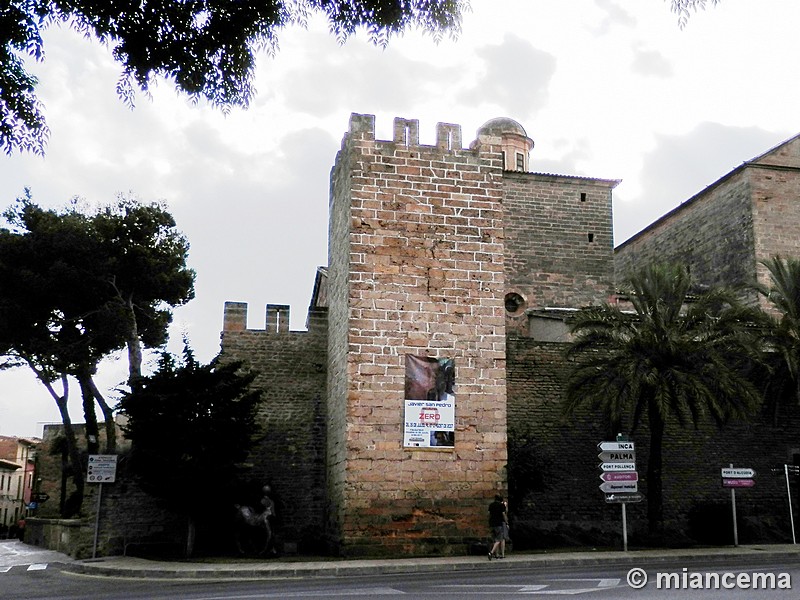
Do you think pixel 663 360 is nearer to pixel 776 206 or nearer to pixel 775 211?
pixel 775 211

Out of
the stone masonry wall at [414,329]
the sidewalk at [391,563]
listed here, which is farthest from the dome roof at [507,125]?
the sidewalk at [391,563]

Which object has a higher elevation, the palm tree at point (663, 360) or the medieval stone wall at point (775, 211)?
the medieval stone wall at point (775, 211)

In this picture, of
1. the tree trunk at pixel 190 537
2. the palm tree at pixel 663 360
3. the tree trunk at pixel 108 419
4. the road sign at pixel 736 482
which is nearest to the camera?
the tree trunk at pixel 190 537

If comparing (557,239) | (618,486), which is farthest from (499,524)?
(557,239)

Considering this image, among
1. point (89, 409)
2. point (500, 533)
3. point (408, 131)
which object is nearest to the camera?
point (500, 533)

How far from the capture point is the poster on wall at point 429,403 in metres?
15.7

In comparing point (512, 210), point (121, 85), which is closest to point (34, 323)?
point (512, 210)

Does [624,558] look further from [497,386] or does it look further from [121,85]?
[121,85]

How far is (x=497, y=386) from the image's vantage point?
643 inches

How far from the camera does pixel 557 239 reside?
28.5 meters

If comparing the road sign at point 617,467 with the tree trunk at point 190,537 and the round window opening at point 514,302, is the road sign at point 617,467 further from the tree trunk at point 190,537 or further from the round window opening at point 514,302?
the round window opening at point 514,302

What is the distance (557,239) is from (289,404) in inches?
469

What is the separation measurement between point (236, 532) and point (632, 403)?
880 cm

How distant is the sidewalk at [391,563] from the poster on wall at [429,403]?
2150mm
